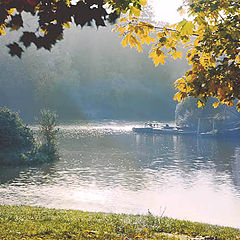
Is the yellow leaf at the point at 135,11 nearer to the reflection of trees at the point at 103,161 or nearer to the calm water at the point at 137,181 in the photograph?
the calm water at the point at 137,181

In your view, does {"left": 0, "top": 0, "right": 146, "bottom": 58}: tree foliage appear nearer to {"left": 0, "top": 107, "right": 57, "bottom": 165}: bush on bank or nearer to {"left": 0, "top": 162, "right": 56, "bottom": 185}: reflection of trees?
{"left": 0, "top": 162, "right": 56, "bottom": 185}: reflection of trees

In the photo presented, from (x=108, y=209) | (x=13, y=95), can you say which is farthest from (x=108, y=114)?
(x=108, y=209)

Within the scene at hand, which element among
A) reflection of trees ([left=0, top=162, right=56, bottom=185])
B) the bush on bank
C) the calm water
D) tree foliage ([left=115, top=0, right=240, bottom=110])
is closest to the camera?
tree foliage ([left=115, top=0, right=240, bottom=110])

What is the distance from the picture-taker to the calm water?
22.5 m

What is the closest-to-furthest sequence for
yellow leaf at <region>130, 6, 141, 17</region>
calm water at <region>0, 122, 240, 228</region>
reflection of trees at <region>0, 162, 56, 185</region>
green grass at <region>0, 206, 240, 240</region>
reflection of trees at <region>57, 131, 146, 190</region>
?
yellow leaf at <region>130, 6, 141, 17</region> < green grass at <region>0, 206, 240, 240</region> < calm water at <region>0, 122, 240, 228</region> < reflection of trees at <region>0, 162, 56, 185</region> < reflection of trees at <region>57, 131, 146, 190</region>

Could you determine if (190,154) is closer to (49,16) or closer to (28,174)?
(28,174)

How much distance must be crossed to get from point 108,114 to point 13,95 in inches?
867

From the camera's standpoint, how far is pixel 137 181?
3011cm

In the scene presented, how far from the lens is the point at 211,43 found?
29.0ft

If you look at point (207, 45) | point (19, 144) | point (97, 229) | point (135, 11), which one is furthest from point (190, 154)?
point (135, 11)

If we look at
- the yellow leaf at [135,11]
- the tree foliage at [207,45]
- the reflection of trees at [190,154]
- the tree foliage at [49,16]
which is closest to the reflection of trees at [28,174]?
the reflection of trees at [190,154]

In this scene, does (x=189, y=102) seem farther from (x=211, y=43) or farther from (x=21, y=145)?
(x=211, y=43)

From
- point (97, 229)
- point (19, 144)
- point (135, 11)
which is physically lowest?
point (97, 229)

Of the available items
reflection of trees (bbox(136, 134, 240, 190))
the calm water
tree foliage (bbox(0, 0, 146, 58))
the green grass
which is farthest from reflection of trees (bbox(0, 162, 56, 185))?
tree foliage (bbox(0, 0, 146, 58))
